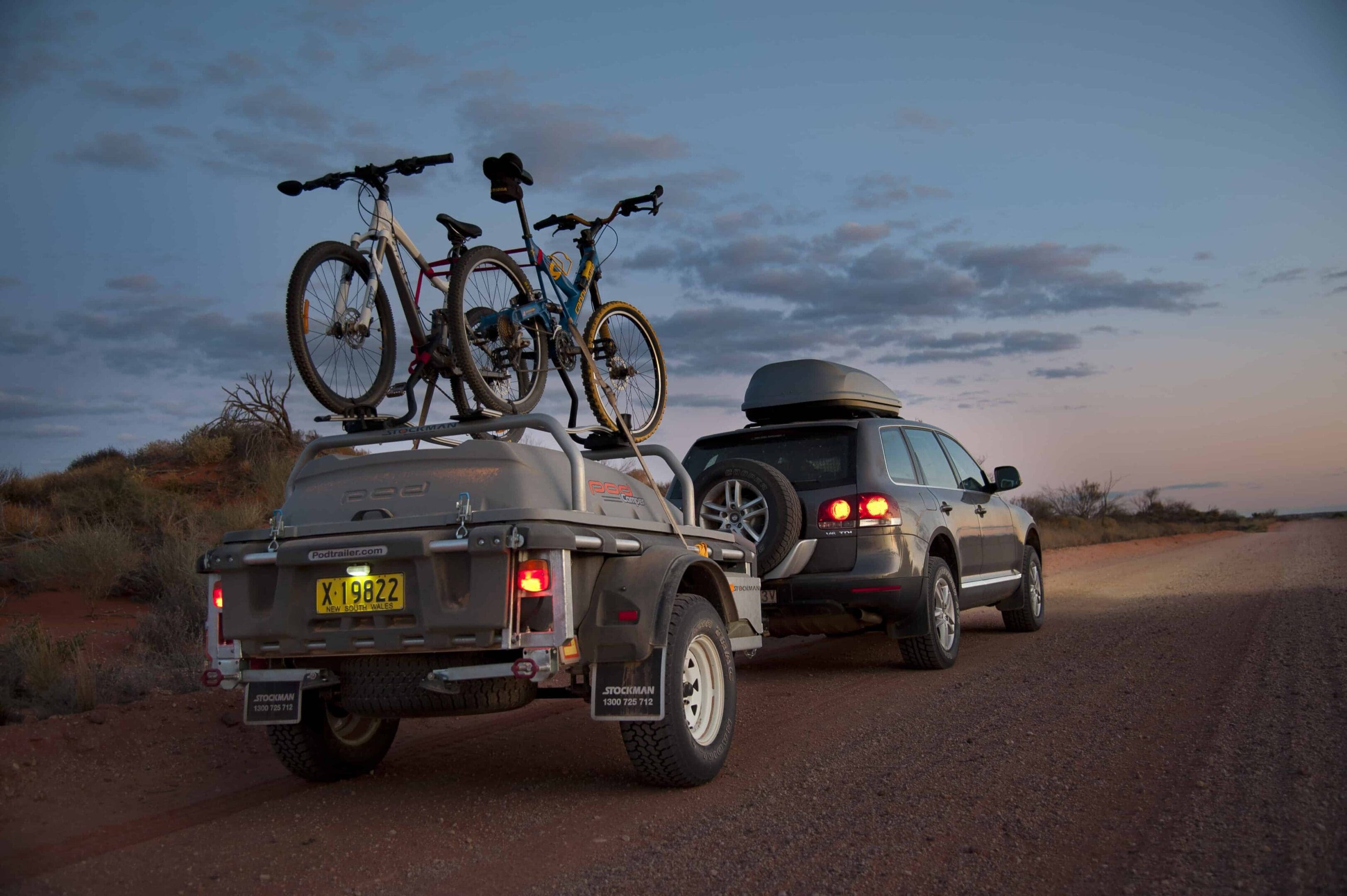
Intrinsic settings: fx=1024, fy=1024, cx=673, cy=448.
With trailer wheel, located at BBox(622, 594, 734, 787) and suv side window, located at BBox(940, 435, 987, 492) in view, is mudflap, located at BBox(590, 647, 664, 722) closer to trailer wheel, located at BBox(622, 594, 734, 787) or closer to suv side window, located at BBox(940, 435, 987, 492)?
trailer wheel, located at BBox(622, 594, 734, 787)

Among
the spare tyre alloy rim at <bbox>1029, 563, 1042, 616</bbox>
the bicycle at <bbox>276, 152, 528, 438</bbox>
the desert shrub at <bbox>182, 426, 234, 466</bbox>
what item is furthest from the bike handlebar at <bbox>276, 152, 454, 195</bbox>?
the desert shrub at <bbox>182, 426, 234, 466</bbox>

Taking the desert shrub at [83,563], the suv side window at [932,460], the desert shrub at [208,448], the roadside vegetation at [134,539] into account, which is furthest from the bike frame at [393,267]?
the desert shrub at [208,448]

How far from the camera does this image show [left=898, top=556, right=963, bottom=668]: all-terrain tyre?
7.64m

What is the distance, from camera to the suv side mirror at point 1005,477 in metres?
9.66

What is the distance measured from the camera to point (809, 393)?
862 centimetres

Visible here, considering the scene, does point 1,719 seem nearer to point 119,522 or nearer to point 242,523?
point 242,523

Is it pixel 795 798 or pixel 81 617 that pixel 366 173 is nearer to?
→ pixel 795 798

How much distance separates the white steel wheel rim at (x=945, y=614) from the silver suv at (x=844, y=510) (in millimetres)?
13

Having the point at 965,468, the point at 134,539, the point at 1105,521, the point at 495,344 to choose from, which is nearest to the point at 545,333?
the point at 495,344

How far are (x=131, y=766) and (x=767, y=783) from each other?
3.45 m

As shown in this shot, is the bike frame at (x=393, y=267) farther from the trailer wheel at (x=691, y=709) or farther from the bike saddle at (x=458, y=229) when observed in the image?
the trailer wheel at (x=691, y=709)

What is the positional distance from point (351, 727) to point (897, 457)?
4.59 meters

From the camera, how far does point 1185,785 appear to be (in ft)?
14.2

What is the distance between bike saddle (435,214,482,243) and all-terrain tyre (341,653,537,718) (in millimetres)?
2878
